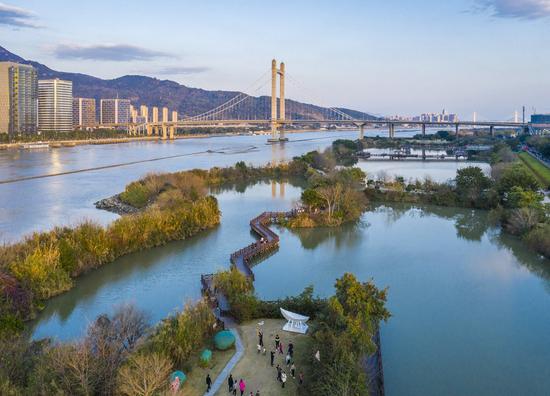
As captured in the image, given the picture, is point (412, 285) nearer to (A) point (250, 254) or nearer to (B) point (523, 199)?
(A) point (250, 254)

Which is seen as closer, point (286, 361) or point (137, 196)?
point (286, 361)

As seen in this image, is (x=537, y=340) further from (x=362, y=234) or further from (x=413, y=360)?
(x=362, y=234)

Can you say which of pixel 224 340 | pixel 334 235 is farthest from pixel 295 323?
pixel 334 235

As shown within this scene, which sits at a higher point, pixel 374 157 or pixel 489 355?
pixel 374 157

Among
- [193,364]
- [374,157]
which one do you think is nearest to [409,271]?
[193,364]

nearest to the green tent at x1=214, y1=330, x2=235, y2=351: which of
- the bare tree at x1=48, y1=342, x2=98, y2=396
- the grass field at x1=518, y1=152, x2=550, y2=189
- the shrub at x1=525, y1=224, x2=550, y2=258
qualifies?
the bare tree at x1=48, y1=342, x2=98, y2=396

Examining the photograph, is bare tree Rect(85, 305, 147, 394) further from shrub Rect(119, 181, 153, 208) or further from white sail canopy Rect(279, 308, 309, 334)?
shrub Rect(119, 181, 153, 208)

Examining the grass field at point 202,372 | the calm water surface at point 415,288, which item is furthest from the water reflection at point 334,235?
the grass field at point 202,372
